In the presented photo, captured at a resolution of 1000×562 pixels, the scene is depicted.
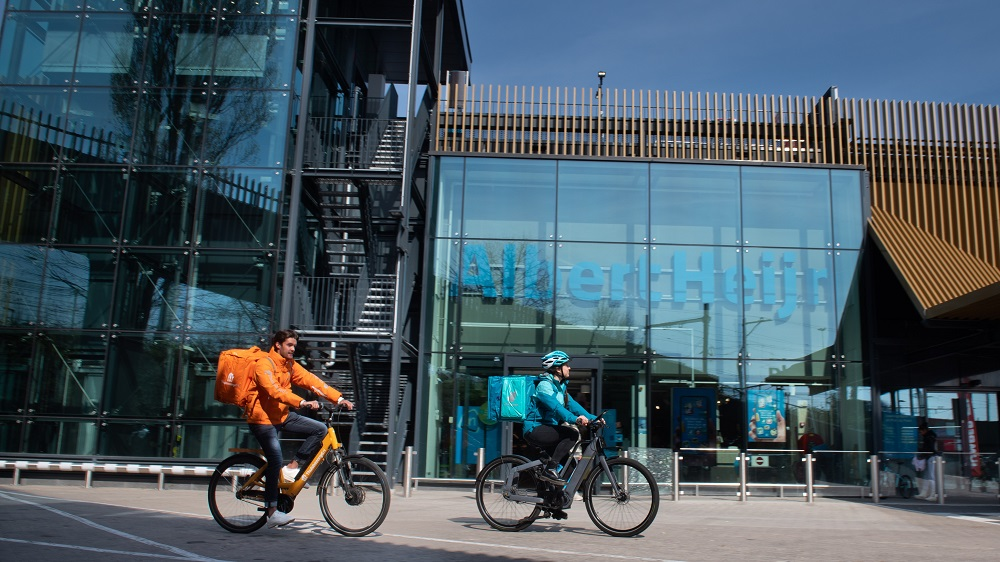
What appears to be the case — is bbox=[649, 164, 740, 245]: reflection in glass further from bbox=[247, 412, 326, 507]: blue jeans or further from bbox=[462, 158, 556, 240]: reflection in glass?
bbox=[247, 412, 326, 507]: blue jeans

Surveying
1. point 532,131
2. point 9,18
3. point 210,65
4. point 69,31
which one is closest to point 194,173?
point 210,65

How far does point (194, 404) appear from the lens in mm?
15656

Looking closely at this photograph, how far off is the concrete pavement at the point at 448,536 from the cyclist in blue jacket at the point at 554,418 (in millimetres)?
675

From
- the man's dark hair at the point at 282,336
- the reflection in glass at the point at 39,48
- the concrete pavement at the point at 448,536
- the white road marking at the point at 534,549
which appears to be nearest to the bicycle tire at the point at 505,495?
the concrete pavement at the point at 448,536

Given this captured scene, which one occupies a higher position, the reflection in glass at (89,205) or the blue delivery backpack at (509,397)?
the reflection in glass at (89,205)

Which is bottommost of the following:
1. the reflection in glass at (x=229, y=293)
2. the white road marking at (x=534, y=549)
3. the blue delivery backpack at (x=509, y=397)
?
the white road marking at (x=534, y=549)

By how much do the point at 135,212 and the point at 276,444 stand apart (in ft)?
34.2

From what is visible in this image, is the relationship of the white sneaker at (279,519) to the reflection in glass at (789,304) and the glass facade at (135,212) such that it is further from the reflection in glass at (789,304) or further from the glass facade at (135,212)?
the reflection in glass at (789,304)

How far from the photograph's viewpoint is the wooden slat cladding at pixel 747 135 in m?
19.0

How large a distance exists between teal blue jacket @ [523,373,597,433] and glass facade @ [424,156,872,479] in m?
9.59

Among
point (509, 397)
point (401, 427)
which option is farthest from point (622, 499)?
point (509, 397)

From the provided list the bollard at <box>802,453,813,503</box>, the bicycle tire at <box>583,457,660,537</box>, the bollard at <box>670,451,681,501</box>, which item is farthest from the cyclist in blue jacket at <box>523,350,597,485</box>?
the bollard at <box>802,453,813,503</box>

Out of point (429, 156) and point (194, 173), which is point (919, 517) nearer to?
point (429, 156)

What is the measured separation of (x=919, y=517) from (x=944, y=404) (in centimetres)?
862
